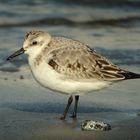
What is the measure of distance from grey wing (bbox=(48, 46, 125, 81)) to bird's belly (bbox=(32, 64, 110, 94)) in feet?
0.20

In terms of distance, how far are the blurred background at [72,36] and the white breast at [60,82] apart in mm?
511

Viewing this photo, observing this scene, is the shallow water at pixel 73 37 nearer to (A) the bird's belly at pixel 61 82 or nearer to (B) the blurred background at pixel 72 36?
(B) the blurred background at pixel 72 36

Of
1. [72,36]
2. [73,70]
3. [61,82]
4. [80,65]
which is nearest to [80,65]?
[80,65]

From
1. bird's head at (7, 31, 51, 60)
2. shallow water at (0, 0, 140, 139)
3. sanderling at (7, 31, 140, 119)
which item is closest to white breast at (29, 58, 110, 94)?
sanderling at (7, 31, 140, 119)

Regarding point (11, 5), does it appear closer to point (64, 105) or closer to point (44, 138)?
point (64, 105)

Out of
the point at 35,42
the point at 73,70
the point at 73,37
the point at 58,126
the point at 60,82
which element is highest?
the point at 73,37

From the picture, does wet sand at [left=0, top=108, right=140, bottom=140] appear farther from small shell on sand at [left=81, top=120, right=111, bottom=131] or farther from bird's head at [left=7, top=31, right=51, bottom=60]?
bird's head at [left=7, top=31, right=51, bottom=60]

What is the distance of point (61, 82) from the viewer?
752 cm

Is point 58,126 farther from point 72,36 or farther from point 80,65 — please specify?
point 72,36

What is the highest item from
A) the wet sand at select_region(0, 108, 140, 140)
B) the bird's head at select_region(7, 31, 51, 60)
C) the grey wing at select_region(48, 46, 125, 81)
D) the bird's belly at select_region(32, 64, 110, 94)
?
the bird's head at select_region(7, 31, 51, 60)

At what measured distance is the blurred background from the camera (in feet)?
27.5

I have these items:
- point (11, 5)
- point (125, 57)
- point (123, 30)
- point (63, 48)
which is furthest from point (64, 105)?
point (11, 5)

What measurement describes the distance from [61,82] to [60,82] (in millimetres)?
13

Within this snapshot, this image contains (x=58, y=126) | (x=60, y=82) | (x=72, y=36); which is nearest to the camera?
(x=58, y=126)
